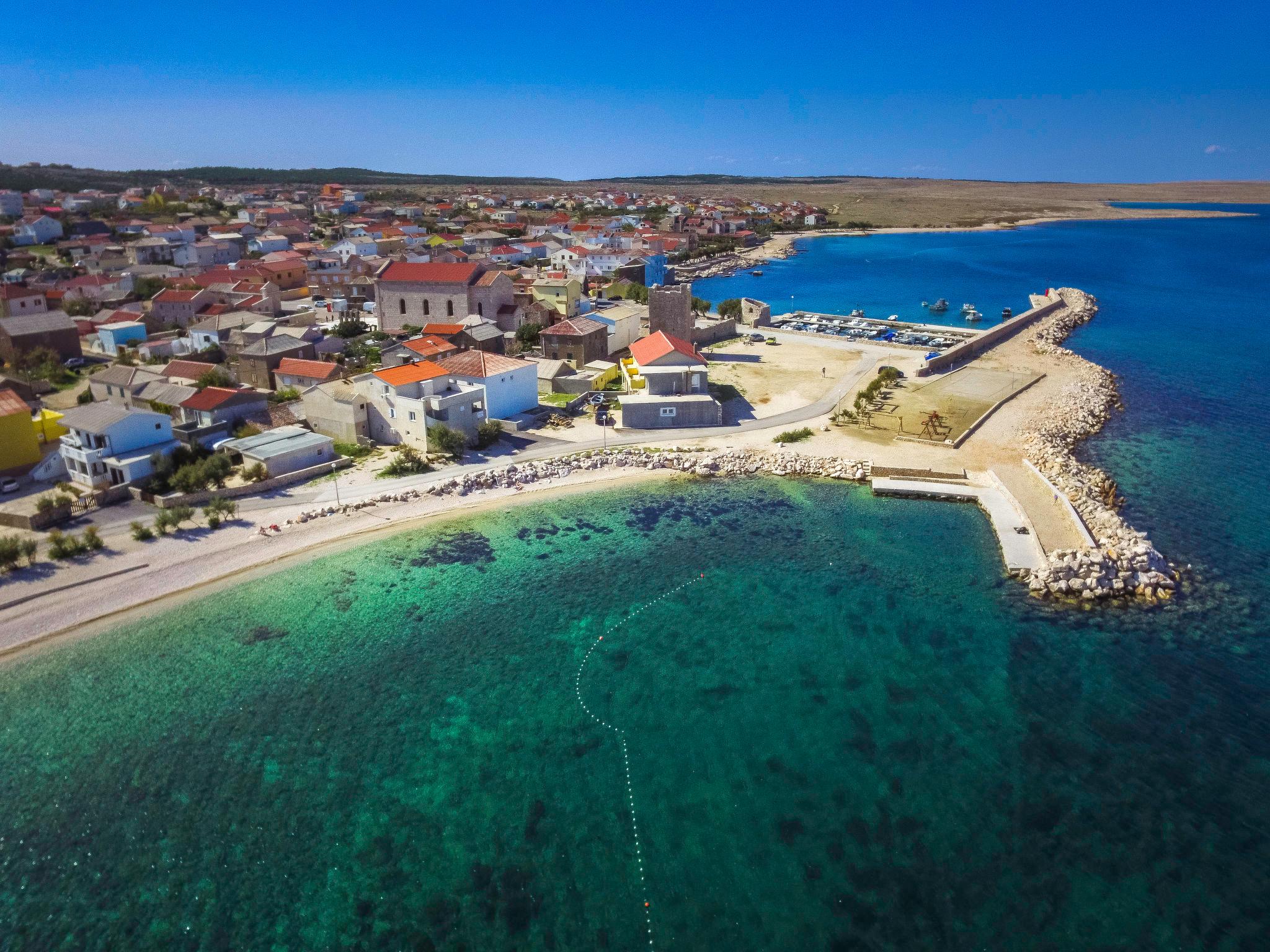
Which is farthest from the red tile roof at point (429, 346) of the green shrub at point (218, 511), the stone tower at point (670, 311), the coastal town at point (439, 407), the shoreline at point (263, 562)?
the green shrub at point (218, 511)

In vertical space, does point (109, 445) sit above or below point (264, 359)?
below

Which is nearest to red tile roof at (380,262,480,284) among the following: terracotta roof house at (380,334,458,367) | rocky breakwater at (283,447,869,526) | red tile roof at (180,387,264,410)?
terracotta roof house at (380,334,458,367)

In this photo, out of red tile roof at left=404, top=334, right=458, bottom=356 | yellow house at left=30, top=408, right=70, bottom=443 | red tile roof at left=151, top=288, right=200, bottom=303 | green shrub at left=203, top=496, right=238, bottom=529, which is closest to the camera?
green shrub at left=203, top=496, right=238, bottom=529

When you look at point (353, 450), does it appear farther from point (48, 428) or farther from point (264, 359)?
point (48, 428)

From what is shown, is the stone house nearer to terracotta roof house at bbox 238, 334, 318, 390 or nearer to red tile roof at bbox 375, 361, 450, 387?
terracotta roof house at bbox 238, 334, 318, 390

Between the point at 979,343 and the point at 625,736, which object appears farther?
the point at 979,343

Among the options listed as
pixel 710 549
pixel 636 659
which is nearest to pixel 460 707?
pixel 636 659

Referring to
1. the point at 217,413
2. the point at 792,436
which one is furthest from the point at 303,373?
the point at 792,436

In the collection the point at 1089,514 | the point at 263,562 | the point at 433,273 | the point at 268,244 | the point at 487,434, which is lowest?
the point at 263,562
